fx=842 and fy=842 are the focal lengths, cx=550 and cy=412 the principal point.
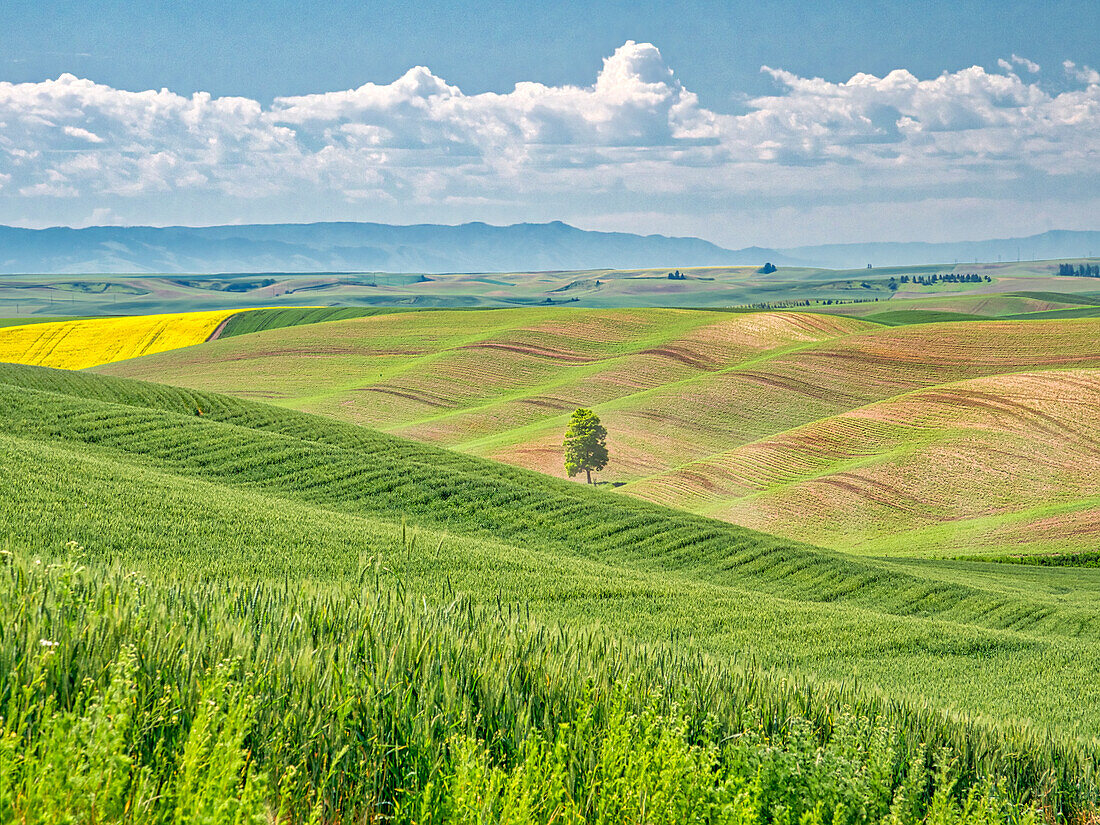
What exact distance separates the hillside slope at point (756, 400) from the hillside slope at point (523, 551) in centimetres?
1206

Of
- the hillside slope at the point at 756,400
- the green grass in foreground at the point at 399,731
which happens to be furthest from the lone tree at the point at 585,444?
the green grass in foreground at the point at 399,731

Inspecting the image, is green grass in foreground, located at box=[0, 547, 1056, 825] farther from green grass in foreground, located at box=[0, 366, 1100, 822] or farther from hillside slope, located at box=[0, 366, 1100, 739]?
hillside slope, located at box=[0, 366, 1100, 739]

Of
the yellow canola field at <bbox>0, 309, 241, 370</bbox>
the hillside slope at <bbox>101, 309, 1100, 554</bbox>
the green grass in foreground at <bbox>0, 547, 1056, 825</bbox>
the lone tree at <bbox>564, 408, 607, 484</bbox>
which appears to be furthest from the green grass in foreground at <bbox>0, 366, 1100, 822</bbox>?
the yellow canola field at <bbox>0, 309, 241, 370</bbox>

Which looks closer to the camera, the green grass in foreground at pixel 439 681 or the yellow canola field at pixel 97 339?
the green grass in foreground at pixel 439 681

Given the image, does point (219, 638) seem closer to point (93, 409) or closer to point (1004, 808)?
point (1004, 808)

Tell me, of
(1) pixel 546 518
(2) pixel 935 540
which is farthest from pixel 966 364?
(1) pixel 546 518

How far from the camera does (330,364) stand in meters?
85.1

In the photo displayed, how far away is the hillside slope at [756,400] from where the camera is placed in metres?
46.3

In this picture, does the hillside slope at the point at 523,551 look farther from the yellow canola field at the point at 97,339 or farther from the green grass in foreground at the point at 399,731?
the yellow canola field at the point at 97,339

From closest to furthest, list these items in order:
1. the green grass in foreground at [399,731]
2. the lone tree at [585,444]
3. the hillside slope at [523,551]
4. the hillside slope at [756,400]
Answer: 1. the green grass in foreground at [399,731]
2. the hillside slope at [523,551]
3. the hillside slope at [756,400]
4. the lone tree at [585,444]

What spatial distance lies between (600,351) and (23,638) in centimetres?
8497

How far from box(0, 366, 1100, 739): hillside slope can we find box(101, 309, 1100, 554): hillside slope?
1206 centimetres

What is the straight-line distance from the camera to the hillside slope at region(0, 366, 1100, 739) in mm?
11484

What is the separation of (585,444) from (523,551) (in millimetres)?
39133
